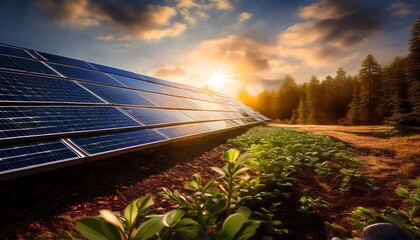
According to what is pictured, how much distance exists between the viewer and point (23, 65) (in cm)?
615

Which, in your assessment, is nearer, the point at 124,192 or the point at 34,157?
the point at 34,157

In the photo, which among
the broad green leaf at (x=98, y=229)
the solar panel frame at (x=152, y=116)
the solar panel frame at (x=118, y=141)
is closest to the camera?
the broad green leaf at (x=98, y=229)

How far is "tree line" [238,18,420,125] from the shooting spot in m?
26.9

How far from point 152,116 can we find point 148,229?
215 inches

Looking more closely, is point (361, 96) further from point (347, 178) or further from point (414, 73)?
point (347, 178)

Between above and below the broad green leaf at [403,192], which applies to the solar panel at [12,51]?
above

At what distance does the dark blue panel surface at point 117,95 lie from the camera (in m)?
6.76

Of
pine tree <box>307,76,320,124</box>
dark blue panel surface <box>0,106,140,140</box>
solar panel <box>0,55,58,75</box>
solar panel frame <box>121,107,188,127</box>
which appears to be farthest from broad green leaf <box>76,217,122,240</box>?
pine tree <box>307,76,320,124</box>

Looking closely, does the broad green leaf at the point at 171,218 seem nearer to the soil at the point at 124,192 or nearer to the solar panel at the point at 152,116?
the soil at the point at 124,192

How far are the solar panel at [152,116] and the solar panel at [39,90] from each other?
38.2 inches

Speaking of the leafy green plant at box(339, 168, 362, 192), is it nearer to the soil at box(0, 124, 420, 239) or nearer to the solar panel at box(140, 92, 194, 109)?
the soil at box(0, 124, 420, 239)

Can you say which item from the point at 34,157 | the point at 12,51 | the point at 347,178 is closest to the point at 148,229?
the point at 34,157

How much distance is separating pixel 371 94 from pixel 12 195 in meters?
57.8

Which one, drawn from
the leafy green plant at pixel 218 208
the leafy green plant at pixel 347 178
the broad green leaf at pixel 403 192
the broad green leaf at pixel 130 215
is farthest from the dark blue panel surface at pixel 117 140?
the broad green leaf at pixel 403 192
